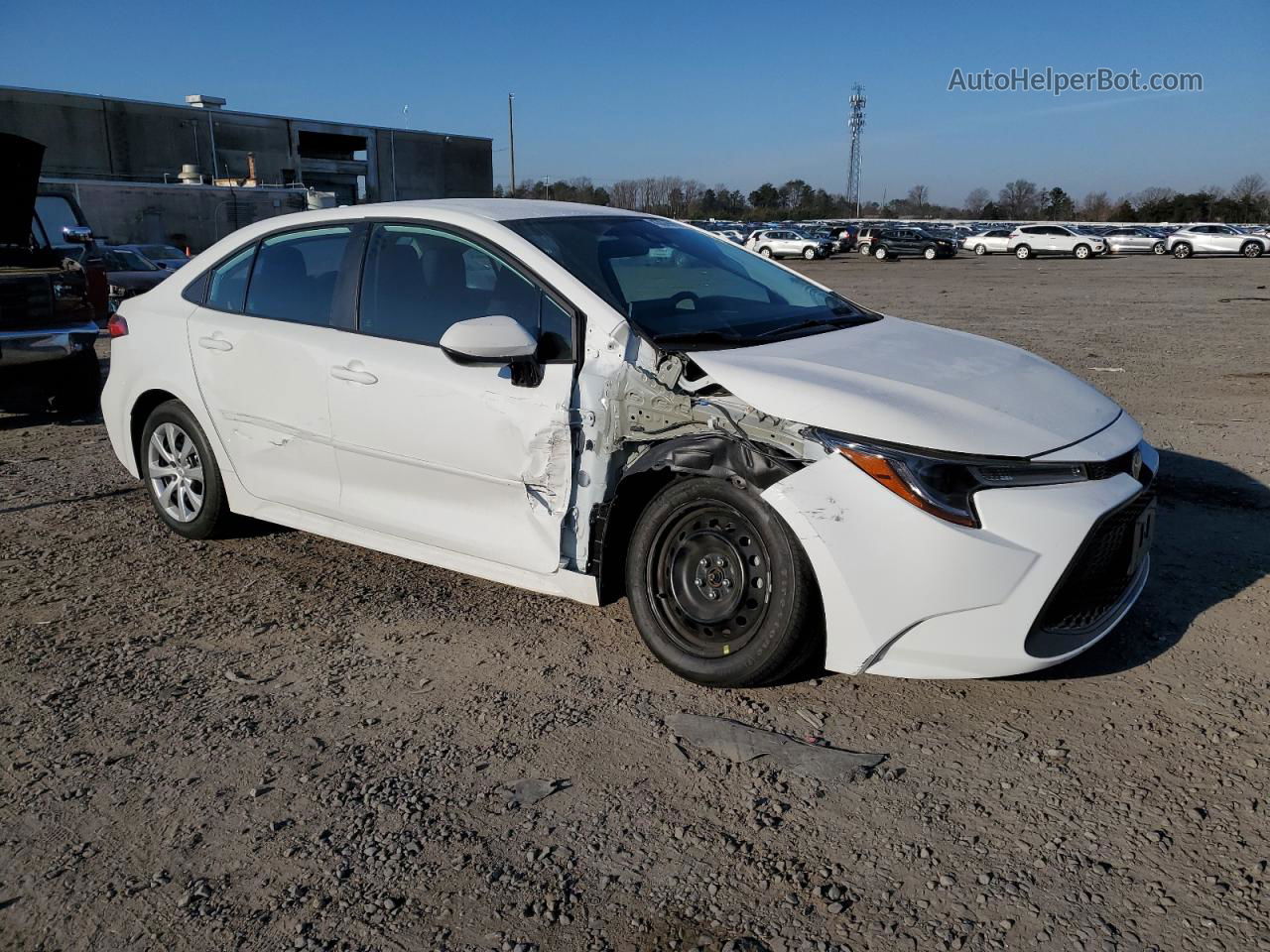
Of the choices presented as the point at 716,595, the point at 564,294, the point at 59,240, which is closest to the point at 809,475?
the point at 716,595

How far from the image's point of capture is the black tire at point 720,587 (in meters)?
3.35

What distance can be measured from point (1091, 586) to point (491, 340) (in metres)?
2.23

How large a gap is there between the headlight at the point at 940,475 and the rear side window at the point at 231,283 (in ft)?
10.4

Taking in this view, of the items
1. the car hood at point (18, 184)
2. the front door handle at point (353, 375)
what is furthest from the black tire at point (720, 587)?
the car hood at point (18, 184)

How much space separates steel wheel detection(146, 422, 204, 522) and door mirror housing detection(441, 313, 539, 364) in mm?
2103

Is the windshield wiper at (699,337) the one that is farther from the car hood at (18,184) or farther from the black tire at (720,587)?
the car hood at (18,184)

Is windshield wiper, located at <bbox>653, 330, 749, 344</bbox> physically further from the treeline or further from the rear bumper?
the treeline

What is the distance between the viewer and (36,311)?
8484 mm

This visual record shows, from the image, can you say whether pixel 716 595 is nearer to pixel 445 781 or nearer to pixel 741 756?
pixel 741 756

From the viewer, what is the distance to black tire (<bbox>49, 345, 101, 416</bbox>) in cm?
871

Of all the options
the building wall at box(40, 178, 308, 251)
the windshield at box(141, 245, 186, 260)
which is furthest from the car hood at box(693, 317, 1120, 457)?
the building wall at box(40, 178, 308, 251)

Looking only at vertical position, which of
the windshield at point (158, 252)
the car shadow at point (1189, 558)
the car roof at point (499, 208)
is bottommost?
the car shadow at point (1189, 558)

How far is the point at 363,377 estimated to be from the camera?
14.1 ft

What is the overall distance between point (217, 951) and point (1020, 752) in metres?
2.34
